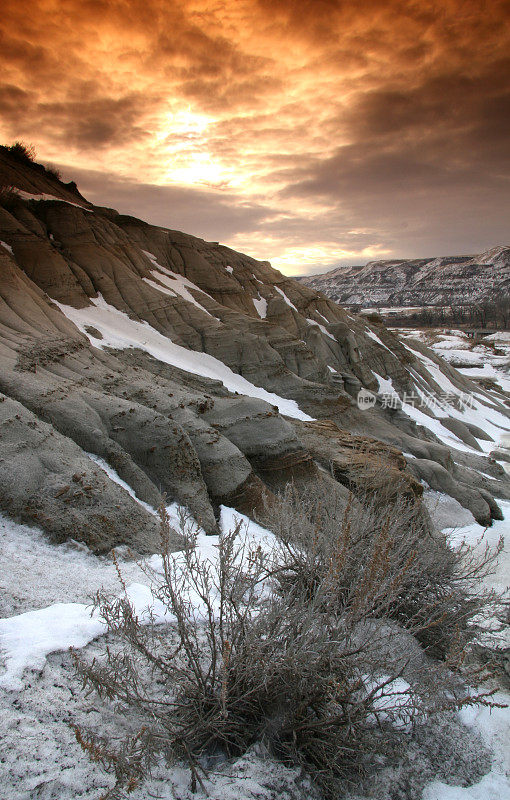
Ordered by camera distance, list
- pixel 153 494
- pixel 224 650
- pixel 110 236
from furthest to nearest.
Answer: pixel 110 236, pixel 153 494, pixel 224 650

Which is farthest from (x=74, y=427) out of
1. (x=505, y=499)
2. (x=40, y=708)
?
(x=505, y=499)

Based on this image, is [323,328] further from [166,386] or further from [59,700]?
[59,700]

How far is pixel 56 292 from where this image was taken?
63.7 feet

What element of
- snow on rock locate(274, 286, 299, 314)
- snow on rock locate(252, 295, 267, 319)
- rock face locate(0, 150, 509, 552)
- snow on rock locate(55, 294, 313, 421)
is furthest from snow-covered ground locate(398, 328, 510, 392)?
snow on rock locate(55, 294, 313, 421)

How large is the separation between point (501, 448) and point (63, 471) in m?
34.0

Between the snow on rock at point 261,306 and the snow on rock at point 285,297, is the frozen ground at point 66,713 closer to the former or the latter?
the snow on rock at point 261,306

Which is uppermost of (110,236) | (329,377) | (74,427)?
(110,236)

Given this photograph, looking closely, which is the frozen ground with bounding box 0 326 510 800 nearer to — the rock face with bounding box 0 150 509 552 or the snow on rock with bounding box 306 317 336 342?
the rock face with bounding box 0 150 509 552

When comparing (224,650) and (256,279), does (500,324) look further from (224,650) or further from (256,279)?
(224,650)

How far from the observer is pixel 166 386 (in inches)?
488

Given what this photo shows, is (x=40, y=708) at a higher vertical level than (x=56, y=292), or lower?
lower

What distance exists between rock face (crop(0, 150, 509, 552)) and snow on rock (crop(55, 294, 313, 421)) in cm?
10

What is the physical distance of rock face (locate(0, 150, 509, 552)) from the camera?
678 centimetres

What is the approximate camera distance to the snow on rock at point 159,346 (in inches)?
708
